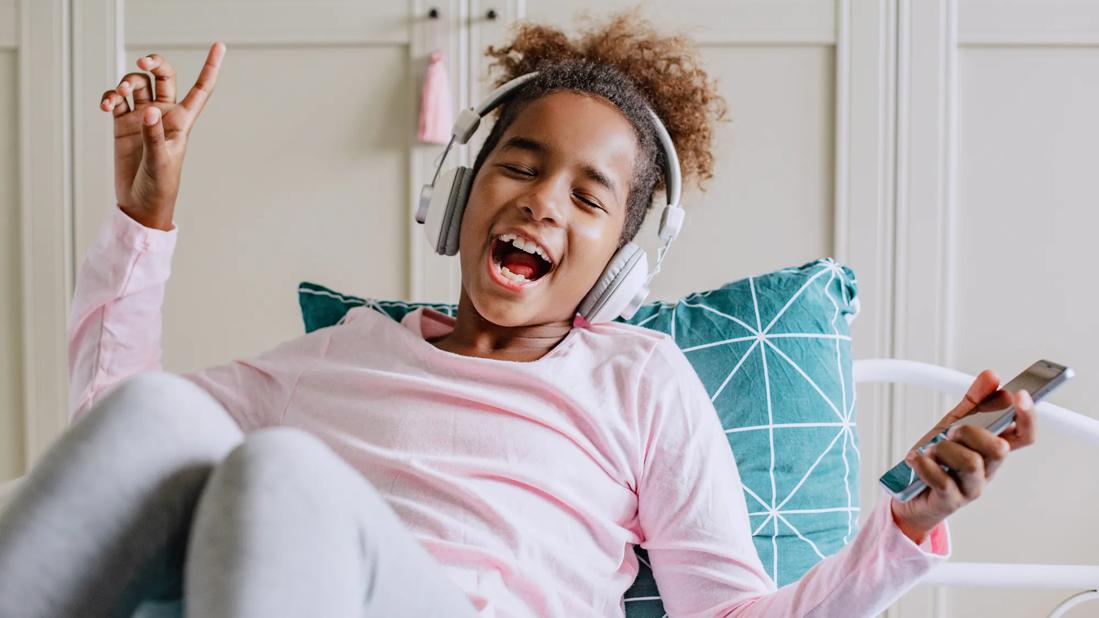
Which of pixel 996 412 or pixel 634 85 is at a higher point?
pixel 634 85

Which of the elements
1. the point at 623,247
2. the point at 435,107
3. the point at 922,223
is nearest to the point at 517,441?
the point at 623,247

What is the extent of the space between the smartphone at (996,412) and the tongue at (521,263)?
477 mm

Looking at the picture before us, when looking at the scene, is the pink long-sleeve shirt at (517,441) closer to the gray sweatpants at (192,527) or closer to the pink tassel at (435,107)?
the gray sweatpants at (192,527)

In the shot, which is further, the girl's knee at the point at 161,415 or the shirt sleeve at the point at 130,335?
the shirt sleeve at the point at 130,335

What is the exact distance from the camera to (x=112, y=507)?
655mm

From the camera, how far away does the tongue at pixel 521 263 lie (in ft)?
3.75

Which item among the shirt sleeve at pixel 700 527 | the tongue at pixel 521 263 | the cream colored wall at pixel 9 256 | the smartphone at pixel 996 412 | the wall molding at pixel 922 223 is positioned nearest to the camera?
the smartphone at pixel 996 412

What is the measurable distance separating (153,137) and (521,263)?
403mm

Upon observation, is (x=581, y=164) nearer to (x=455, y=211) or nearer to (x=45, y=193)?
(x=455, y=211)

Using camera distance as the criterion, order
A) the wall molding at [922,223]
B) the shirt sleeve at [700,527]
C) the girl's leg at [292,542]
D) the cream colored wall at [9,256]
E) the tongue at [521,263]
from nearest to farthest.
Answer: the girl's leg at [292,542] → the shirt sleeve at [700,527] → the tongue at [521,263] → the wall molding at [922,223] → the cream colored wall at [9,256]

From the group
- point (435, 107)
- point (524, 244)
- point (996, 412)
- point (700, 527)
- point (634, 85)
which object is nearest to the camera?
point (996, 412)

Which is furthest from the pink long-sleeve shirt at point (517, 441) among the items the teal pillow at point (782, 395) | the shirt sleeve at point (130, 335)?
the teal pillow at point (782, 395)

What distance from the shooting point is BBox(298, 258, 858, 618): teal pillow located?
1166 mm

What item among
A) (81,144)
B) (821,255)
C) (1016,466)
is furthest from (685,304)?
(81,144)
